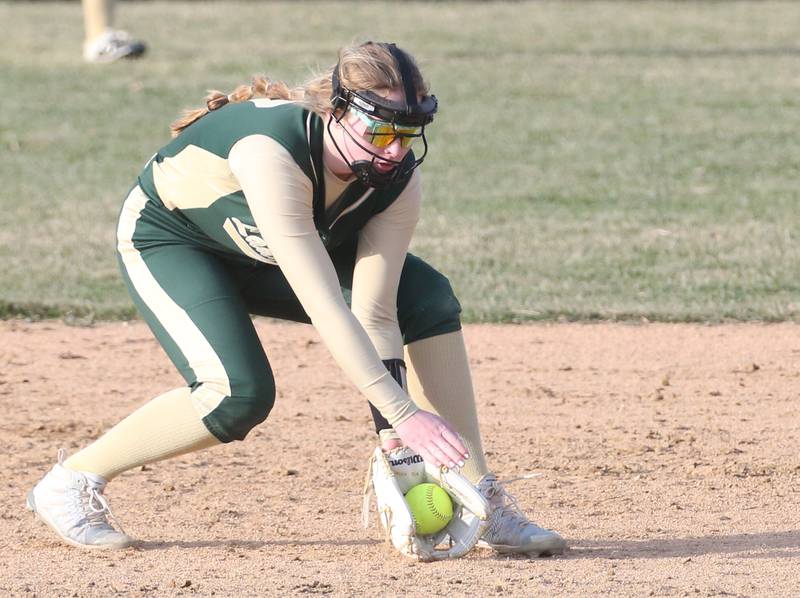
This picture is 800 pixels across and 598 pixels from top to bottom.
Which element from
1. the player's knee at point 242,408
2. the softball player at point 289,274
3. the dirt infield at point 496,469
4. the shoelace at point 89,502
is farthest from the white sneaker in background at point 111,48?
the player's knee at point 242,408

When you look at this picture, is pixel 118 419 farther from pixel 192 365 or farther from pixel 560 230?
pixel 560 230

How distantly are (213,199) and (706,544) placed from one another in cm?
193

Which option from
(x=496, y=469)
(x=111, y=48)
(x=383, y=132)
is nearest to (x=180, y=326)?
(x=383, y=132)

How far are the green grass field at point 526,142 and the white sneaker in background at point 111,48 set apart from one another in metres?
0.23

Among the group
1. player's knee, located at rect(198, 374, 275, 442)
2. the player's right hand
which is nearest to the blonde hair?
player's knee, located at rect(198, 374, 275, 442)

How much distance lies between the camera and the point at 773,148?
12984 millimetres

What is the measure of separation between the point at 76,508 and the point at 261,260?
38.8 inches

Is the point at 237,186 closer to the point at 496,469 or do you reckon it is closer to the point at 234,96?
the point at 234,96

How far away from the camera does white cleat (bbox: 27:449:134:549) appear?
4527 millimetres

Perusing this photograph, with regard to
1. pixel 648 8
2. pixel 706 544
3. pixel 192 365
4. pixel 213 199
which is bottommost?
pixel 648 8

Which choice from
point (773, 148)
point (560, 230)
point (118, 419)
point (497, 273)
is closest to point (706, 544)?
point (118, 419)

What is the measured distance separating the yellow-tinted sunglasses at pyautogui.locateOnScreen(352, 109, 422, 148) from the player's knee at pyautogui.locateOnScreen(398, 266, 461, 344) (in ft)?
2.00

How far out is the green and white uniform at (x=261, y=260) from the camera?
401 centimetres

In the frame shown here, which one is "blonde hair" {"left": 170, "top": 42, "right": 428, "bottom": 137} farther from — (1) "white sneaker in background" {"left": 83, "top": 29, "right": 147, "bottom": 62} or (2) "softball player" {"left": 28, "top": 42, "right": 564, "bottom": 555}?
(1) "white sneaker in background" {"left": 83, "top": 29, "right": 147, "bottom": 62}
